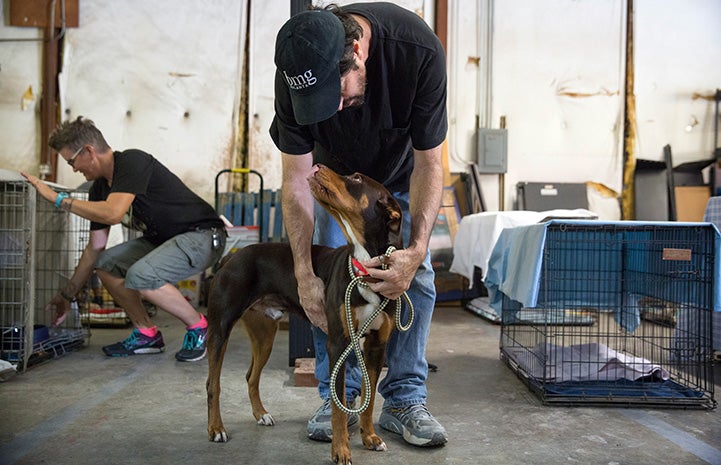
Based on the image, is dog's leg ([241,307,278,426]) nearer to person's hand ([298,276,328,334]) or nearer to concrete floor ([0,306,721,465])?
concrete floor ([0,306,721,465])

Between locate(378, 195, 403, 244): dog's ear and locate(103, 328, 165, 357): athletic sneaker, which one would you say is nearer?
locate(378, 195, 403, 244): dog's ear

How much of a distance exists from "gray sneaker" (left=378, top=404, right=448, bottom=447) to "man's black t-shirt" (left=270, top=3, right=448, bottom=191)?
2.96ft

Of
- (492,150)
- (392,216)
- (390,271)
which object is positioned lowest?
(390,271)

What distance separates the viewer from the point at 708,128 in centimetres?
633

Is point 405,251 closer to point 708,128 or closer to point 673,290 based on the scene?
point 673,290

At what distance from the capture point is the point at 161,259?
3359 millimetres

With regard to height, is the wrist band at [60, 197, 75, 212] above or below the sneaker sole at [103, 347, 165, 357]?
above

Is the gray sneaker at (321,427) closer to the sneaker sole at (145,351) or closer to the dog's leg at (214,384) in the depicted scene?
the dog's leg at (214,384)

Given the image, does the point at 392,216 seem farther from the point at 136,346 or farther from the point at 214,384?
the point at 136,346

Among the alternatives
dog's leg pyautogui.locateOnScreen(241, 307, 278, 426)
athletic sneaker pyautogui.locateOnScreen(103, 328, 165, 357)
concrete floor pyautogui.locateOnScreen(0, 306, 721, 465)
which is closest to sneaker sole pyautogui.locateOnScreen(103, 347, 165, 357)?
athletic sneaker pyautogui.locateOnScreen(103, 328, 165, 357)

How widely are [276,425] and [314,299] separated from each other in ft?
1.95

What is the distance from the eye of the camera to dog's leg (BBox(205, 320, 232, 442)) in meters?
2.00

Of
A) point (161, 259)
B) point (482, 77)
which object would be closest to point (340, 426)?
point (161, 259)

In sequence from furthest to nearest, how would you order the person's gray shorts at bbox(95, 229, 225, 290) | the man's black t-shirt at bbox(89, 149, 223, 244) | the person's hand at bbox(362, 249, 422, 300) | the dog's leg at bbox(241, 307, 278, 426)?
the man's black t-shirt at bbox(89, 149, 223, 244) < the person's gray shorts at bbox(95, 229, 225, 290) < the dog's leg at bbox(241, 307, 278, 426) < the person's hand at bbox(362, 249, 422, 300)
